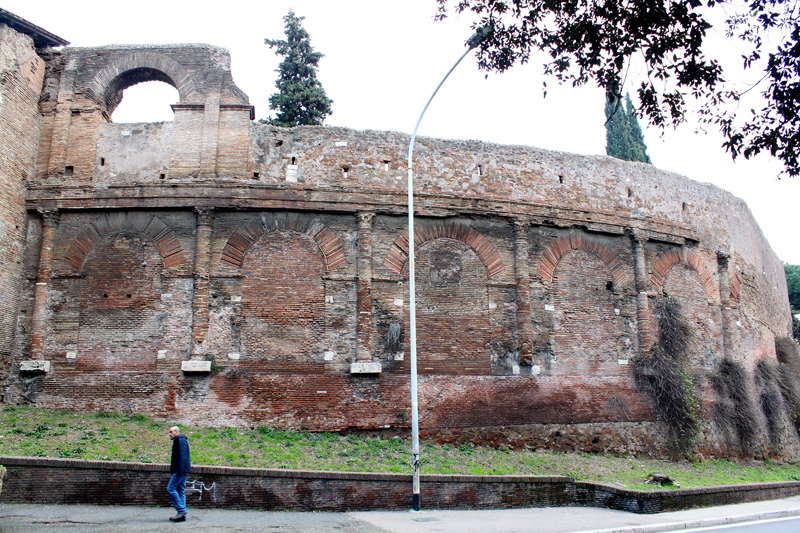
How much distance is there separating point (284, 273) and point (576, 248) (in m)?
7.76

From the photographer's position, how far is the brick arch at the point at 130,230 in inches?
611

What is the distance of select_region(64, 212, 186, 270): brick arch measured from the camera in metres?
15.5

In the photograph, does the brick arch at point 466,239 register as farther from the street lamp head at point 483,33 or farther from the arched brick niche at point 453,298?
the street lamp head at point 483,33

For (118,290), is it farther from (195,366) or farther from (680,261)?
(680,261)

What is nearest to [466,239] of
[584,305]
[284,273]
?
[584,305]

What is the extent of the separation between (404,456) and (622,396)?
6.59 meters

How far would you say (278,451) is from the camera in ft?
42.2

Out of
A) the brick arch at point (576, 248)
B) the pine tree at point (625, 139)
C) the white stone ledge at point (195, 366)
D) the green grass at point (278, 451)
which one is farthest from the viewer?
the pine tree at point (625, 139)

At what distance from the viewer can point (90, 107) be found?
54.1 feet

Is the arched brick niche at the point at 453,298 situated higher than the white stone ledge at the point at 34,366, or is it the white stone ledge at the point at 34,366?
the arched brick niche at the point at 453,298

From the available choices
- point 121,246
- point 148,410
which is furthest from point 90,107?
point 148,410

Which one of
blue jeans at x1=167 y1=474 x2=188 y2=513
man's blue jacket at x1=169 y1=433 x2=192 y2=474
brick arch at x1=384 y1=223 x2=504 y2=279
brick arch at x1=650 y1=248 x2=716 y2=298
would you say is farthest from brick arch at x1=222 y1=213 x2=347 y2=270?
brick arch at x1=650 y1=248 x2=716 y2=298

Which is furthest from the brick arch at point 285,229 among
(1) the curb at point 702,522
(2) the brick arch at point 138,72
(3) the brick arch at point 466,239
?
(1) the curb at point 702,522

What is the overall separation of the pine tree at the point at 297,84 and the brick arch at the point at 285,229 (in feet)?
31.1
